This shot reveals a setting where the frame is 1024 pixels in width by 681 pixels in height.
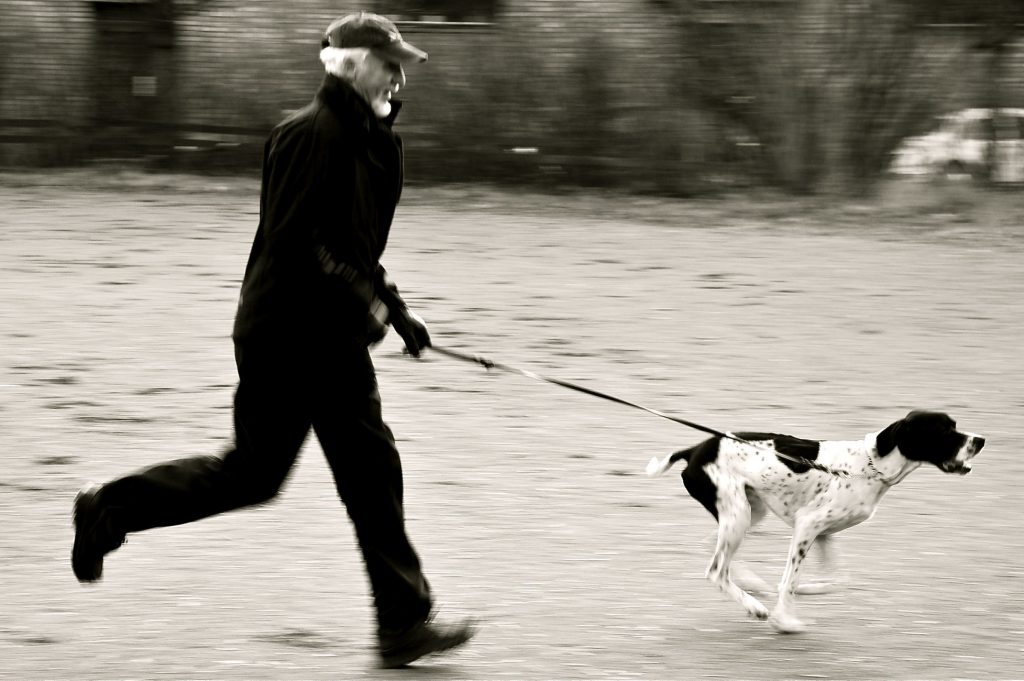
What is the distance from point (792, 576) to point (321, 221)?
192 cm

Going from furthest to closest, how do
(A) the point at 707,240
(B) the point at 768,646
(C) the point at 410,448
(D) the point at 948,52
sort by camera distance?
(D) the point at 948,52 → (A) the point at 707,240 → (C) the point at 410,448 → (B) the point at 768,646

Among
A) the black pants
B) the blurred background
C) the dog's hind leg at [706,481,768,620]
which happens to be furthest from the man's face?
the blurred background

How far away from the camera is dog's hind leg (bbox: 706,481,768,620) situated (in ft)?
16.4

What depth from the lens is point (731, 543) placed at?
5023 millimetres

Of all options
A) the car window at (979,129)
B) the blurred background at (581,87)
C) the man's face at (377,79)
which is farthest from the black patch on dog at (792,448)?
the car window at (979,129)

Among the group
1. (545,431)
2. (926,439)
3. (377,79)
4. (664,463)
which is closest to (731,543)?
(664,463)

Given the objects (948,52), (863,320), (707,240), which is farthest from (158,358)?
(948,52)

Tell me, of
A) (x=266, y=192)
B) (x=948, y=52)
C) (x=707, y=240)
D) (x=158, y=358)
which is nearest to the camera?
(x=266, y=192)

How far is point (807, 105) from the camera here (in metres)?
16.3

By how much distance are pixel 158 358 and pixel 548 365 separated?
2293mm

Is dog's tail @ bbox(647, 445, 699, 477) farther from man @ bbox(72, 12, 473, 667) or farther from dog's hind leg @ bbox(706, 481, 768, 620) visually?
man @ bbox(72, 12, 473, 667)

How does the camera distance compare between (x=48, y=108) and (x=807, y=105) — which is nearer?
(x=807, y=105)

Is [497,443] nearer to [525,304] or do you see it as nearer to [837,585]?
[837,585]

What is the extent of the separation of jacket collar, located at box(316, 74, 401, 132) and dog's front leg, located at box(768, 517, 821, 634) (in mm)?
1888
